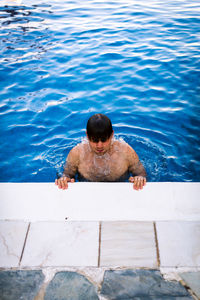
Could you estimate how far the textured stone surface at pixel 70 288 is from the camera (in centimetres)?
216

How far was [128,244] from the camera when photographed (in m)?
2.55

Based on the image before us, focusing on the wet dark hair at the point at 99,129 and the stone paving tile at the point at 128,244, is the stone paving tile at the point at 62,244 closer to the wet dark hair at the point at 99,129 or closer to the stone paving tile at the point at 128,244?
the stone paving tile at the point at 128,244

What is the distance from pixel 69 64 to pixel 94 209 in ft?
16.5

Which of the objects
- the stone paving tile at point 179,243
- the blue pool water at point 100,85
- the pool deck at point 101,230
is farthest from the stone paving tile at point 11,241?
the blue pool water at point 100,85

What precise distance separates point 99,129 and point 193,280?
1.62 metres

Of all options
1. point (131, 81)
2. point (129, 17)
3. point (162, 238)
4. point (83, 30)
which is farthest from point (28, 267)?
point (129, 17)

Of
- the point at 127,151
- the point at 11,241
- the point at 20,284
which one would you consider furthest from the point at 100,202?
the point at 20,284

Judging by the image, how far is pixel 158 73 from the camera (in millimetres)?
6594

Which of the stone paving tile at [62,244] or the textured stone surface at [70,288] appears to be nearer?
the textured stone surface at [70,288]

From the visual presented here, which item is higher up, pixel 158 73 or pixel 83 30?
pixel 83 30

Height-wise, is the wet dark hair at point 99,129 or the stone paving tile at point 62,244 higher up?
the wet dark hair at point 99,129

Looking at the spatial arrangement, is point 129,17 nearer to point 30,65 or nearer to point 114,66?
point 114,66

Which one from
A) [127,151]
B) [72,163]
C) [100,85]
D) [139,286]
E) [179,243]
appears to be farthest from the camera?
[100,85]

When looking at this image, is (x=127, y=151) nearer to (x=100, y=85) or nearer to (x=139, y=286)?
(x=139, y=286)
